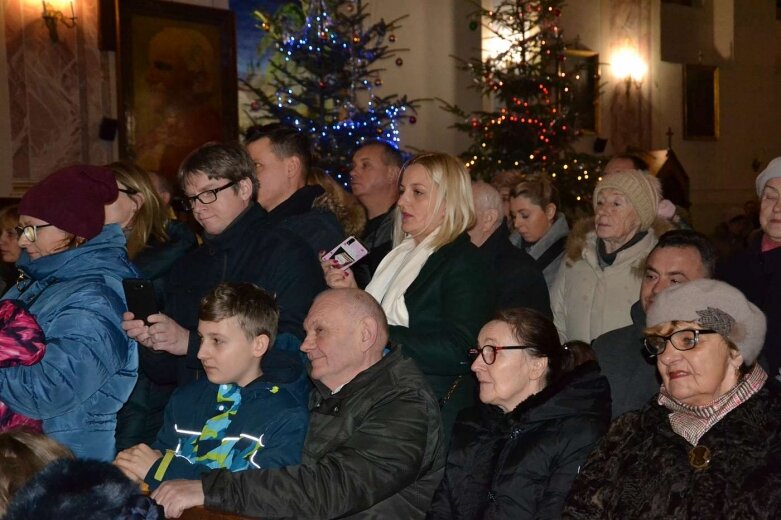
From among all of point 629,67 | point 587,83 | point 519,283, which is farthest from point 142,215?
point 629,67

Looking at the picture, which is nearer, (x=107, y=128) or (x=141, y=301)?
(x=141, y=301)

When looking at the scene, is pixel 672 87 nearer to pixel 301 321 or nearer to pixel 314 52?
pixel 314 52

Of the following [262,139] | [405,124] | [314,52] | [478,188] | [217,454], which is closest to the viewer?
[217,454]

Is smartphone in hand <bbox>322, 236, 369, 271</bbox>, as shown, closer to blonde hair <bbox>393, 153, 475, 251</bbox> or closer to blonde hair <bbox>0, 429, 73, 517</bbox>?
blonde hair <bbox>393, 153, 475, 251</bbox>

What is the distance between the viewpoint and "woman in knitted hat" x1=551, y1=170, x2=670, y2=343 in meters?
4.70

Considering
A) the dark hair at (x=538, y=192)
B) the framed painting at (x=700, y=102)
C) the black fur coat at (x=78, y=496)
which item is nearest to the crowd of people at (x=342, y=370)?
the black fur coat at (x=78, y=496)

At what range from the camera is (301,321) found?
3.74m

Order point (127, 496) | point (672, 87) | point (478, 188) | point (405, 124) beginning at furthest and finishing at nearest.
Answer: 1. point (672, 87)
2. point (405, 124)
3. point (478, 188)
4. point (127, 496)

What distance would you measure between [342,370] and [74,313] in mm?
909

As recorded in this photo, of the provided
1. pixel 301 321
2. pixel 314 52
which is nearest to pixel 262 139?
pixel 301 321

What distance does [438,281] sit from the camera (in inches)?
148

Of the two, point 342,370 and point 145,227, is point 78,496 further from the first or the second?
point 145,227

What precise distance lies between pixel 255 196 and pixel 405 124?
372 inches

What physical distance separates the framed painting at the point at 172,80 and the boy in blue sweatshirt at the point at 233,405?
23.5 ft
